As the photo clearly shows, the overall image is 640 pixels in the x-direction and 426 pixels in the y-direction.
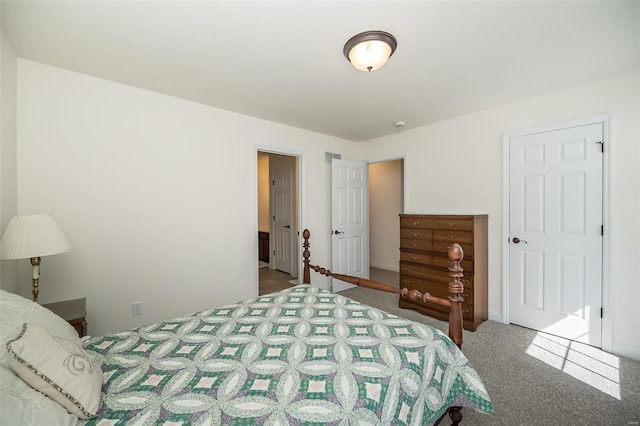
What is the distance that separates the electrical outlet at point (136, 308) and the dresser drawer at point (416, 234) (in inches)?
121

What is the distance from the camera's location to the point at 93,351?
1.34 meters

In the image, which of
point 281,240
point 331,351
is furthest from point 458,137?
point 281,240

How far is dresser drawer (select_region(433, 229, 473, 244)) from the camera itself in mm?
2924

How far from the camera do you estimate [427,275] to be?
10.7ft

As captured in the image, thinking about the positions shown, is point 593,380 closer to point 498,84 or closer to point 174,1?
point 498,84

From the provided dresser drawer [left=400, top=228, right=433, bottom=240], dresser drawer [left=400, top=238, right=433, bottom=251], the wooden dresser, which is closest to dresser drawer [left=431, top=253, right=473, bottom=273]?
the wooden dresser

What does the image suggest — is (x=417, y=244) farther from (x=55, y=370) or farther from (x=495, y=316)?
(x=55, y=370)

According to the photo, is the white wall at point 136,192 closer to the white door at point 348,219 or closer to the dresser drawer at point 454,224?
the white door at point 348,219

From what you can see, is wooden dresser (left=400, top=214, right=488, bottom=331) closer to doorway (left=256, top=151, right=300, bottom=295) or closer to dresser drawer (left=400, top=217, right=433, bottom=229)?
dresser drawer (left=400, top=217, right=433, bottom=229)

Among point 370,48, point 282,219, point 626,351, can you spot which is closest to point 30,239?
point 370,48

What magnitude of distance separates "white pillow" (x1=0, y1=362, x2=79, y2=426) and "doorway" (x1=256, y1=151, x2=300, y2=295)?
3.60m

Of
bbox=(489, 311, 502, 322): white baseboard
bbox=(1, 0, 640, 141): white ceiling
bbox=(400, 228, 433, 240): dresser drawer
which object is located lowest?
bbox=(489, 311, 502, 322): white baseboard

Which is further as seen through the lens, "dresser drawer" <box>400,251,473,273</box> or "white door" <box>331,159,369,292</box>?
"white door" <box>331,159,369,292</box>

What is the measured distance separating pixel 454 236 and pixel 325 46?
2372mm
